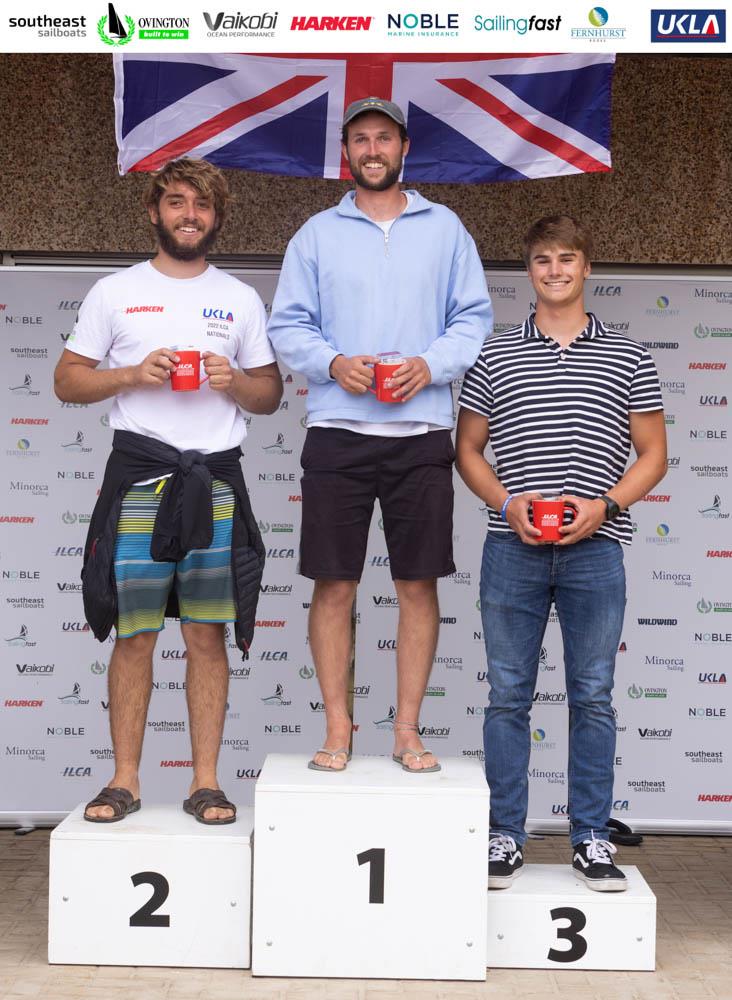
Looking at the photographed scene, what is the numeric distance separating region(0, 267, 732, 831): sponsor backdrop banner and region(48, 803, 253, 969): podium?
162 centimetres

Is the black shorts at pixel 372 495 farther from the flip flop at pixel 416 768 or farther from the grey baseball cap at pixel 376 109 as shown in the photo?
the grey baseball cap at pixel 376 109

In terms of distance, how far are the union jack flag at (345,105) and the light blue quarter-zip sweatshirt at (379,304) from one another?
96 cm

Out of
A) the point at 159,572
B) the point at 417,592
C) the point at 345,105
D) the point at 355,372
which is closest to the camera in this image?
the point at 355,372

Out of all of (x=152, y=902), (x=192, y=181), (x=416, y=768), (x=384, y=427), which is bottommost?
(x=152, y=902)

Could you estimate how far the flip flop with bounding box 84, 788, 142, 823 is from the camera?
10.7 feet

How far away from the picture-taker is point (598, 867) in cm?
324

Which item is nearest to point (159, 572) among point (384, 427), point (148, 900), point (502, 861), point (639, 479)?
point (384, 427)

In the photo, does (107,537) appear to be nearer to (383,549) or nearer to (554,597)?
(554,597)

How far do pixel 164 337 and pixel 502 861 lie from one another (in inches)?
65.7

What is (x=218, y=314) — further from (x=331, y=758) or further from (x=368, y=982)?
(x=368, y=982)

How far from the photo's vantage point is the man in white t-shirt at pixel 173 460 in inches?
130
